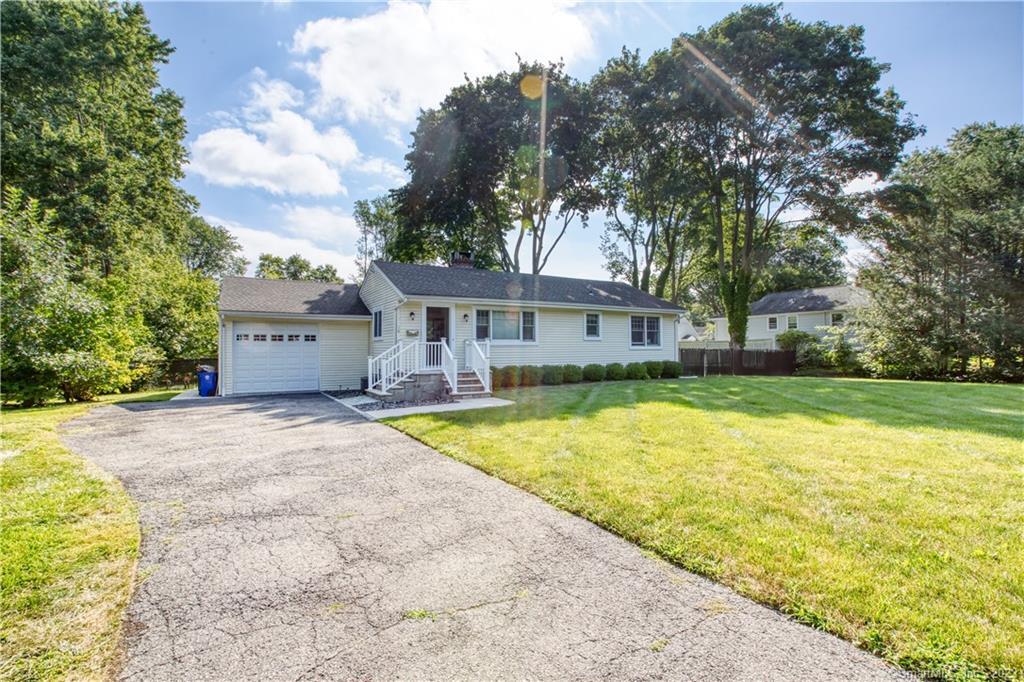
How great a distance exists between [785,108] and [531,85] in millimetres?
11435

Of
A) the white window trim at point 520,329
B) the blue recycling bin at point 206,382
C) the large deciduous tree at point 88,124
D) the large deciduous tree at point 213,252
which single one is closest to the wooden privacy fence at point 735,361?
the white window trim at point 520,329

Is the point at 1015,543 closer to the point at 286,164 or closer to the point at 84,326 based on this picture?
the point at 84,326

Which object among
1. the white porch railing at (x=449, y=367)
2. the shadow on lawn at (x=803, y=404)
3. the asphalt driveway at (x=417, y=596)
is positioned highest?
the white porch railing at (x=449, y=367)

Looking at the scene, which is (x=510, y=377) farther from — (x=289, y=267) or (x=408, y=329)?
(x=289, y=267)

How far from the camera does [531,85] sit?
21406mm

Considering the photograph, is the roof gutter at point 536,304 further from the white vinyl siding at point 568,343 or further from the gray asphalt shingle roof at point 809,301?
the gray asphalt shingle roof at point 809,301

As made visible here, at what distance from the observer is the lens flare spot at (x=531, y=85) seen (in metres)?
21.4

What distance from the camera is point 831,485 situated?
4.20 meters

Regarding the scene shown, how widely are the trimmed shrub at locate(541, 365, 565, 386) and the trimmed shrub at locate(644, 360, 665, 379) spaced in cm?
409

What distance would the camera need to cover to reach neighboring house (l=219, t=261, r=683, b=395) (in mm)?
12766

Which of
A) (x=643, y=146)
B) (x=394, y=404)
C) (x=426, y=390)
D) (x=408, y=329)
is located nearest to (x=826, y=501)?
(x=394, y=404)

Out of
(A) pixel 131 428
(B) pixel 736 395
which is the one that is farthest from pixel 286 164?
(B) pixel 736 395

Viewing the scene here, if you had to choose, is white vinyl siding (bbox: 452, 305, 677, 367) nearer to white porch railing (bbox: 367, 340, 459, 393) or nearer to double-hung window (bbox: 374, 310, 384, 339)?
white porch railing (bbox: 367, 340, 459, 393)

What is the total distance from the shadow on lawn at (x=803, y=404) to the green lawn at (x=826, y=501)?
0.11 m
